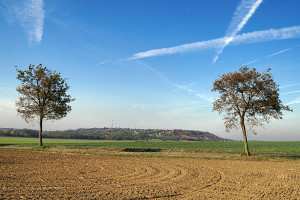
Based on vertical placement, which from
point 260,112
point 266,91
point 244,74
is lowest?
point 260,112

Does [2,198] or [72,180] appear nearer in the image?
[2,198]

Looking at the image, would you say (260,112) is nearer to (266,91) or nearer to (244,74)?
(266,91)

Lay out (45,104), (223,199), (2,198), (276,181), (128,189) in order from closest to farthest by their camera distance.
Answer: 1. (2,198)
2. (223,199)
3. (128,189)
4. (276,181)
5. (45,104)

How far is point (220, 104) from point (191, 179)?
18592 millimetres

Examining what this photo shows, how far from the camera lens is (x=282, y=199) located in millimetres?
9883

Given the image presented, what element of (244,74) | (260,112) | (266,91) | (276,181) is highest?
(244,74)

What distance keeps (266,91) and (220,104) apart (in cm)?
604

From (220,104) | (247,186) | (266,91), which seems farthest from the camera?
(220,104)

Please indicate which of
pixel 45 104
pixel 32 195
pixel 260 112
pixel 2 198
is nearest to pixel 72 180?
pixel 32 195

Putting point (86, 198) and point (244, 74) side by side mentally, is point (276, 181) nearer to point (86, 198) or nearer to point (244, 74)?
point (86, 198)

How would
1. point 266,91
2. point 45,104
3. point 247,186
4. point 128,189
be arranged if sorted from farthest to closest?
point 45,104 → point 266,91 → point 247,186 → point 128,189

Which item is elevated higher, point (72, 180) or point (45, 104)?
point (45, 104)

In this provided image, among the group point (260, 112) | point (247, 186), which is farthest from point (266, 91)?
point (247, 186)

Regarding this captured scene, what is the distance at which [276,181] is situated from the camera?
13.9m
